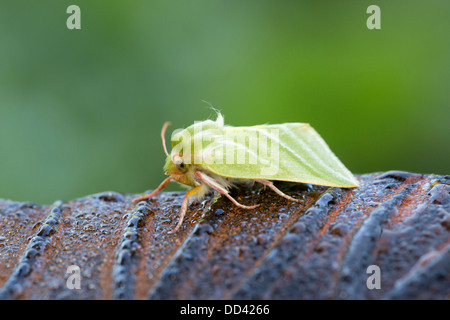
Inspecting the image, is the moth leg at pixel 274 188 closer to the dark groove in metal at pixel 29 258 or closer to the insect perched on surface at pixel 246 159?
the insect perched on surface at pixel 246 159

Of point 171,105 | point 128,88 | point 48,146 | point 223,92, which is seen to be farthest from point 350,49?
point 48,146

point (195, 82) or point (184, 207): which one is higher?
point (195, 82)

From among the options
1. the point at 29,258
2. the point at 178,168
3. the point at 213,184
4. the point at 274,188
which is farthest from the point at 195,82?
the point at 29,258

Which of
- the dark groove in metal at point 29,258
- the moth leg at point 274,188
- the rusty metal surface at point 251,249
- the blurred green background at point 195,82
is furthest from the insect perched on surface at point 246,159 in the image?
the blurred green background at point 195,82

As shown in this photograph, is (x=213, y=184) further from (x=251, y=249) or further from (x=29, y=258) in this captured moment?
(x=29, y=258)

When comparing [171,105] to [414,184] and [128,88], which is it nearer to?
[128,88]
